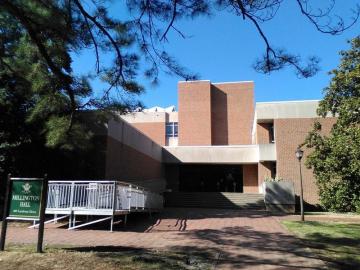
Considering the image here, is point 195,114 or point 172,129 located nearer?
point 195,114

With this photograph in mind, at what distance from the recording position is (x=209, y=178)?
122 ft

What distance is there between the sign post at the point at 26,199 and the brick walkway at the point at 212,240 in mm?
1760

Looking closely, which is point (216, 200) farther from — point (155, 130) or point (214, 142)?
point (155, 130)

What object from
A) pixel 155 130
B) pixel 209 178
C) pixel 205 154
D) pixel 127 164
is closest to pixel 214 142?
pixel 209 178

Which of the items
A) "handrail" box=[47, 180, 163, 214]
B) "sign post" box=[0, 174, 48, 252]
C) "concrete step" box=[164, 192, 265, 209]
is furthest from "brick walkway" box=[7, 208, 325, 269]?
"concrete step" box=[164, 192, 265, 209]

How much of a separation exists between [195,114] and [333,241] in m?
32.0

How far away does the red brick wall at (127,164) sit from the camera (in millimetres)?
21562

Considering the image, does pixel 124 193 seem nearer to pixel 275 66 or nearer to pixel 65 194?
pixel 65 194

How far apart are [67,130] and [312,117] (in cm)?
1879

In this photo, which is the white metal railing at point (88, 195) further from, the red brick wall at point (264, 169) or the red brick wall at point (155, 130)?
the red brick wall at point (155, 130)

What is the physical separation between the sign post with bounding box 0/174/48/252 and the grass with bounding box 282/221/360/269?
21.0 feet

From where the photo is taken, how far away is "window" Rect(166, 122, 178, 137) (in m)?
45.7

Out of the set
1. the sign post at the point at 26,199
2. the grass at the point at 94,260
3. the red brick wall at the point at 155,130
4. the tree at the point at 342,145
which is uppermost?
the red brick wall at the point at 155,130

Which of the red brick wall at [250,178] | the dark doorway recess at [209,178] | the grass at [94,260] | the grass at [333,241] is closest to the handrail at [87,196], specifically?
the grass at [94,260]
